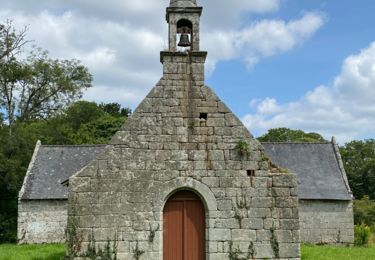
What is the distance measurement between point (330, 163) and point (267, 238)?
49.6ft

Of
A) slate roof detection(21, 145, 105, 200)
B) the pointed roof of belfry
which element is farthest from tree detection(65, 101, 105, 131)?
the pointed roof of belfry

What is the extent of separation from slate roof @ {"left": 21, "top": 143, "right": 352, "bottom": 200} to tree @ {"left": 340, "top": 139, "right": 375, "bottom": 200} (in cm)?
2083

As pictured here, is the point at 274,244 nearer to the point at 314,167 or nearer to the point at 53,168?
the point at 314,167

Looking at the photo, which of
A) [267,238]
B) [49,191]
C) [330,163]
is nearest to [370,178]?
[330,163]

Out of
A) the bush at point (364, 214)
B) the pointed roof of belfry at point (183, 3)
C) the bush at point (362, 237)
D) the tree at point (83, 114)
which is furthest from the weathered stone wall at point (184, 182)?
the tree at point (83, 114)

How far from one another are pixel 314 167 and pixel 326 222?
325 cm

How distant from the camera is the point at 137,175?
11.3 metres

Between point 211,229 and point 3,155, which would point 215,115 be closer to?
point 211,229

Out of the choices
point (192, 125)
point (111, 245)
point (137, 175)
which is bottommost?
point (111, 245)

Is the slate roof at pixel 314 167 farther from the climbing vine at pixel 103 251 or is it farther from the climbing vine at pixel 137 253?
the climbing vine at pixel 103 251

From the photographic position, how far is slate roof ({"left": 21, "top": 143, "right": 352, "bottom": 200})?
2338cm

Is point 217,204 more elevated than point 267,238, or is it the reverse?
point 217,204

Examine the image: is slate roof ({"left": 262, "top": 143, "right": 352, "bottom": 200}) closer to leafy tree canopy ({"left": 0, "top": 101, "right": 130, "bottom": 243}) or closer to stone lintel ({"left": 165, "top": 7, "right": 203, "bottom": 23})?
stone lintel ({"left": 165, "top": 7, "right": 203, "bottom": 23})

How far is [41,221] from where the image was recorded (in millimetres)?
23328
